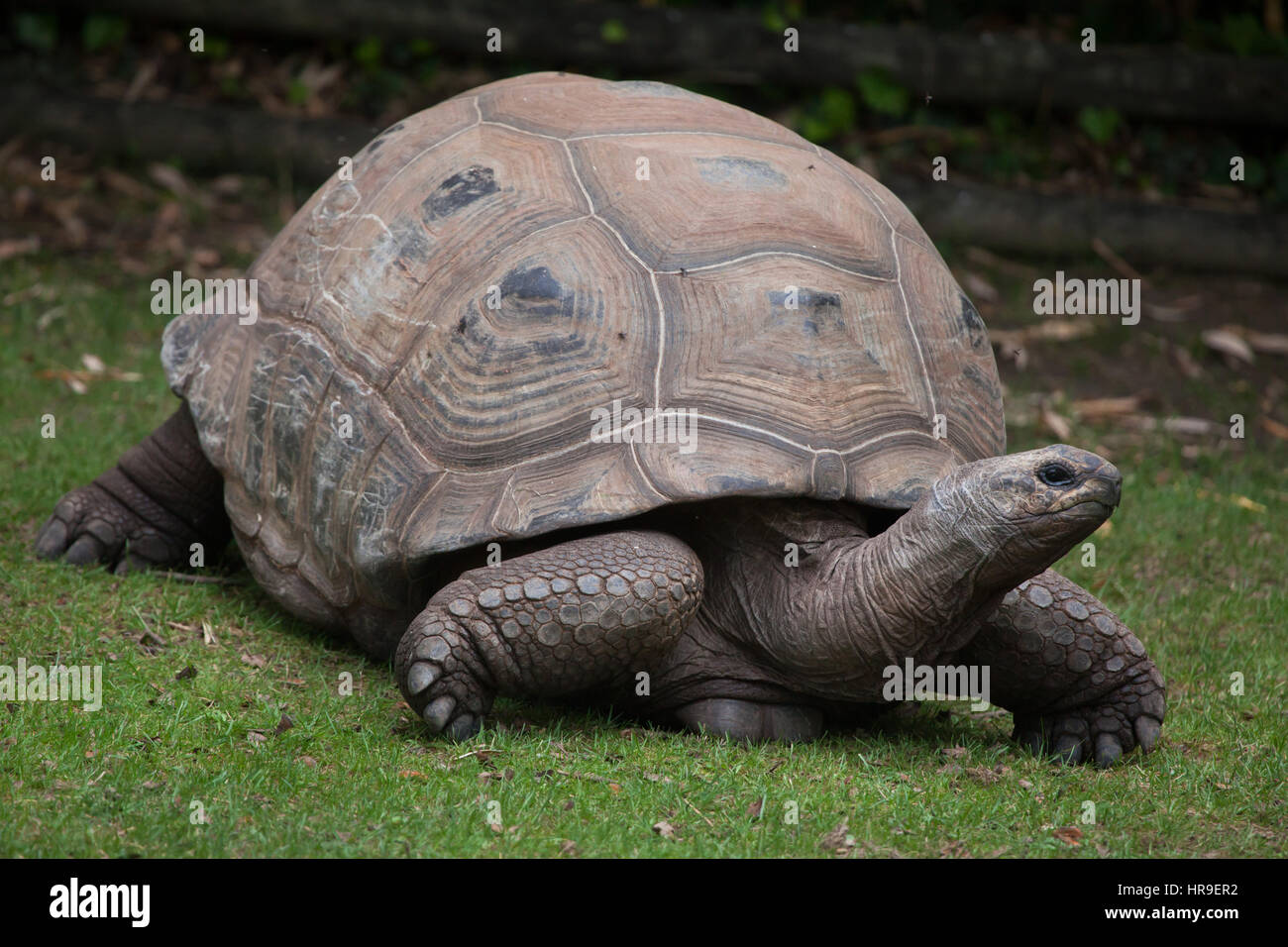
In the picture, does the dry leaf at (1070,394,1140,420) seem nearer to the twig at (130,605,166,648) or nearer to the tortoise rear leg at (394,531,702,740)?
the tortoise rear leg at (394,531,702,740)

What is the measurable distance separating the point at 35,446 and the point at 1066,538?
454 centimetres

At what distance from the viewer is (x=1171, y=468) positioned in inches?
303

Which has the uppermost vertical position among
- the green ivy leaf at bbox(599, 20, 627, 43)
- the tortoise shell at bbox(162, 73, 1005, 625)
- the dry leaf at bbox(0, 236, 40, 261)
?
the green ivy leaf at bbox(599, 20, 627, 43)

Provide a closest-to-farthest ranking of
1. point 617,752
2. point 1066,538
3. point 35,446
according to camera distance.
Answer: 1. point 1066,538
2. point 617,752
3. point 35,446

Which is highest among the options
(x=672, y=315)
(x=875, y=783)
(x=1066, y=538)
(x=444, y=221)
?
(x=444, y=221)

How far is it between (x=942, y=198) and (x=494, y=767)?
7.07m

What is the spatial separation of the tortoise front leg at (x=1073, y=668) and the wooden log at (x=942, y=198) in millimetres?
5968

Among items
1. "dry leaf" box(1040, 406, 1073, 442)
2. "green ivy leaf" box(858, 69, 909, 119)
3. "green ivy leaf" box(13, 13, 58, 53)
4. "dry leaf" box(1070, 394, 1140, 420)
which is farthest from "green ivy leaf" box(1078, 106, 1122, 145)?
"green ivy leaf" box(13, 13, 58, 53)

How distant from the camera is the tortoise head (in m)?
3.77

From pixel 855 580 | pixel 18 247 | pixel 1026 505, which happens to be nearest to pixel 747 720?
pixel 855 580

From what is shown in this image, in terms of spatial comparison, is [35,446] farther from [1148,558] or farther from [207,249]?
[1148,558]

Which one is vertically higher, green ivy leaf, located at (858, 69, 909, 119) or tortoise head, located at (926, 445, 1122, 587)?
green ivy leaf, located at (858, 69, 909, 119)

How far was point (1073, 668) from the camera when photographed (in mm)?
4449

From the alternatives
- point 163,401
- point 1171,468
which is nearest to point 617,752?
point 163,401
